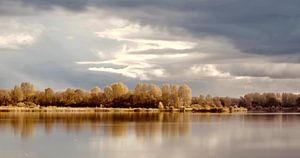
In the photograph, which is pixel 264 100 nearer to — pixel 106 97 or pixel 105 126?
pixel 106 97

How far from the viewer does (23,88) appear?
12406 centimetres

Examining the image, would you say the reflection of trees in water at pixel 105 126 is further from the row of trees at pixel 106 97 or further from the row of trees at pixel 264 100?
the row of trees at pixel 264 100

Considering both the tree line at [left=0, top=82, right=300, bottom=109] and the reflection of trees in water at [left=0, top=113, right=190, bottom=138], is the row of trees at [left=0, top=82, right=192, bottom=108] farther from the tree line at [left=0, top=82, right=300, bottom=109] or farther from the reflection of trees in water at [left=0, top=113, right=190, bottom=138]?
the reflection of trees in water at [left=0, top=113, right=190, bottom=138]

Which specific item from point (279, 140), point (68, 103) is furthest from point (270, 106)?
point (279, 140)

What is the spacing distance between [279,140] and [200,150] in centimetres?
811

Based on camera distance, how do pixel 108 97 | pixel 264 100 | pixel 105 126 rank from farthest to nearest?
pixel 264 100 → pixel 108 97 → pixel 105 126

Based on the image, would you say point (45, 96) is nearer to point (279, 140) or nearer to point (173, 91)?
point (173, 91)

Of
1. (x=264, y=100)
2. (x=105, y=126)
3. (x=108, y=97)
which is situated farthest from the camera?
(x=264, y=100)

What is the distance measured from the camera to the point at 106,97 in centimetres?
12269

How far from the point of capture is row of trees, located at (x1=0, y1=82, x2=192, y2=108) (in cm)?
11900

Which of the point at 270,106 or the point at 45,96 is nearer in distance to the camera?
the point at 45,96

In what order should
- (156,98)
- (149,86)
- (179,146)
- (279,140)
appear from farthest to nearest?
(149,86), (156,98), (279,140), (179,146)

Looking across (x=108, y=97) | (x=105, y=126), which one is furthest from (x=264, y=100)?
(x=105, y=126)

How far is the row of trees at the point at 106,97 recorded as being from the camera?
390ft
